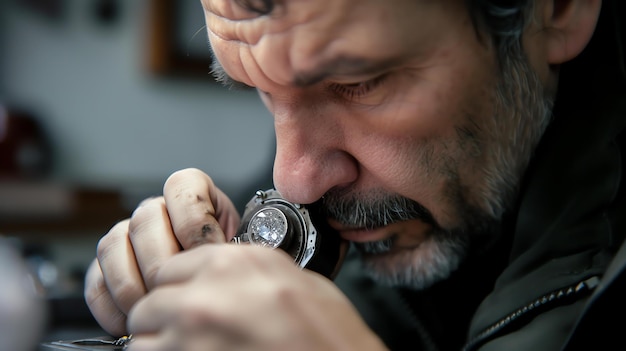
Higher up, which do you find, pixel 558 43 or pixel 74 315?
pixel 558 43

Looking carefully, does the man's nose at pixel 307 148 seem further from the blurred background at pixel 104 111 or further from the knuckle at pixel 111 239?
the blurred background at pixel 104 111

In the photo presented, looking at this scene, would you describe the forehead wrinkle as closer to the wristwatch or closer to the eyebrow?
the eyebrow

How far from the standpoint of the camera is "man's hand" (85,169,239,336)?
0.69 meters

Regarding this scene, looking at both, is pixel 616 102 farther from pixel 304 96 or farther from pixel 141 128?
pixel 141 128

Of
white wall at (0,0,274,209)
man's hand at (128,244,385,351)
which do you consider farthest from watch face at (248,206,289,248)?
white wall at (0,0,274,209)

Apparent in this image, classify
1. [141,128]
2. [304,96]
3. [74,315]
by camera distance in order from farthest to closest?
[141,128]
[74,315]
[304,96]

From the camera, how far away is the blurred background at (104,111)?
6.89ft

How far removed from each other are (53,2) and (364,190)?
6.19 ft

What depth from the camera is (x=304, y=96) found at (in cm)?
72

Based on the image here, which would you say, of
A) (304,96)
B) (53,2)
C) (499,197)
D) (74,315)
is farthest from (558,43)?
(53,2)

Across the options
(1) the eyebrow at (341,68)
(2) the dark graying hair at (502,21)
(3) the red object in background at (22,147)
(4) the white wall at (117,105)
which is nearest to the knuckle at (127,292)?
(1) the eyebrow at (341,68)

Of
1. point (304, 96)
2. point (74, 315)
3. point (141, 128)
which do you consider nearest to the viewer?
point (304, 96)

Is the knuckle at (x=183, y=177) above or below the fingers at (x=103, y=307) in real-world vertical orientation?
above

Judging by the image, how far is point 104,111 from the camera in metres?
2.30
